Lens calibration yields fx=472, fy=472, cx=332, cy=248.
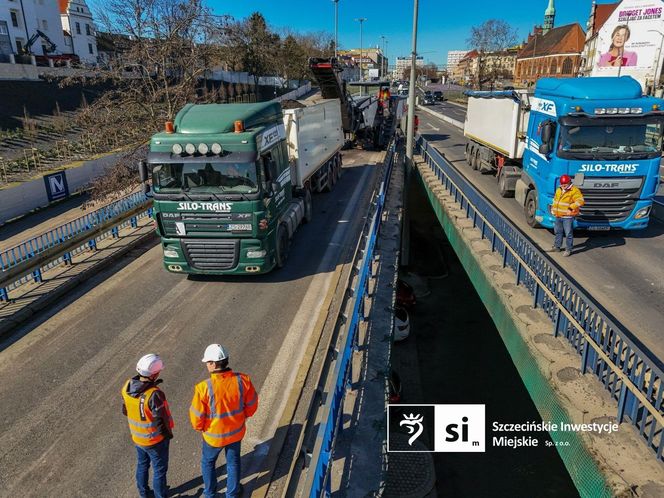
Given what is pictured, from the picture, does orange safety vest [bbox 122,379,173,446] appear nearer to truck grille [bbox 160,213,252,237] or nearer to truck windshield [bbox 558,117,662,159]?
truck grille [bbox 160,213,252,237]

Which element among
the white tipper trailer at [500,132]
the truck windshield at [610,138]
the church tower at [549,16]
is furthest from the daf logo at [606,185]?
the church tower at [549,16]

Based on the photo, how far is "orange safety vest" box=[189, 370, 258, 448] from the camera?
477 centimetres

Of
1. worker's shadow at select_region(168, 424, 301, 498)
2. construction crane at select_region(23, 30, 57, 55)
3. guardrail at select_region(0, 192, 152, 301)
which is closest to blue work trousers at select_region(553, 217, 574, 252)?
worker's shadow at select_region(168, 424, 301, 498)

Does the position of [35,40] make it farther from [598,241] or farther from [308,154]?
[598,241]

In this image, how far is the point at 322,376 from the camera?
677cm

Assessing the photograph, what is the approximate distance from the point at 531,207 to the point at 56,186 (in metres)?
24.1

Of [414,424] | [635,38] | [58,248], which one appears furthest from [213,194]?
[635,38]

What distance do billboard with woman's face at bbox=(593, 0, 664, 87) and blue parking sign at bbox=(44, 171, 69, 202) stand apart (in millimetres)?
56621

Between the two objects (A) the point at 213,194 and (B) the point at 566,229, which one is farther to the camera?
(B) the point at 566,229

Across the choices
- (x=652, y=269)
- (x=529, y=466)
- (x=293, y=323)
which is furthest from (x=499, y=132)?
(x=293, y=323)

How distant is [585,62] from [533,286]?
248ft

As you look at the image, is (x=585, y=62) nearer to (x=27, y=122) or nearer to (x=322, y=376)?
(x=27, y=122)

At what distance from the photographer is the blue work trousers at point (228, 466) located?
4.95 meters

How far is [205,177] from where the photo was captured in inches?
378
